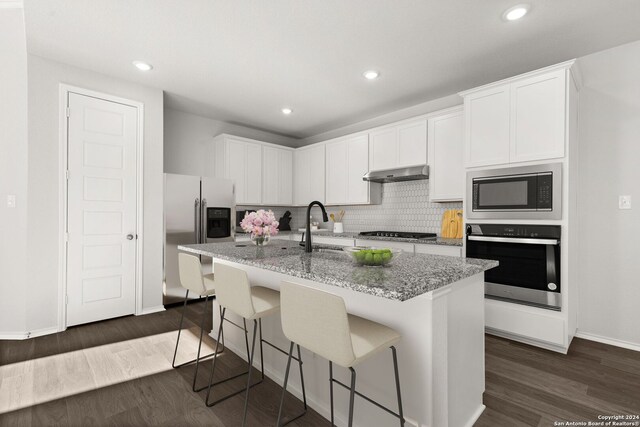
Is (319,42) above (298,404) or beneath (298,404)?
above

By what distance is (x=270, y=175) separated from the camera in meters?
5.28

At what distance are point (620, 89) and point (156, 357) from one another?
15.2 feet

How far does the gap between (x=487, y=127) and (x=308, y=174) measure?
2948mm

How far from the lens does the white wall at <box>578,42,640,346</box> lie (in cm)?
276

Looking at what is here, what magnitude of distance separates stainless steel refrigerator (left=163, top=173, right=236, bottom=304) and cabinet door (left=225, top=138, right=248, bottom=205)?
30 centimetres

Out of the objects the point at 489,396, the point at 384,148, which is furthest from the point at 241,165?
the point at 489,396

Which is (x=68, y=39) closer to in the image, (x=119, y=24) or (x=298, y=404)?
(x=119, y=24)

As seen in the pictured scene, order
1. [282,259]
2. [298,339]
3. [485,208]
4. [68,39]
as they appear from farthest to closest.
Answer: [485,208] → [68,39] → [282,259] → [298,339]

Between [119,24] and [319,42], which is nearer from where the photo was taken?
[119,24]

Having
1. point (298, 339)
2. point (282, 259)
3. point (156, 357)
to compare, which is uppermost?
point (282, 259)

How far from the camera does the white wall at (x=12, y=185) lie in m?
3.02

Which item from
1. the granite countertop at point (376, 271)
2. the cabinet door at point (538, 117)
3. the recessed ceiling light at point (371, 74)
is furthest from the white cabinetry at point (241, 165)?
the cabinet door at point (538, 117)

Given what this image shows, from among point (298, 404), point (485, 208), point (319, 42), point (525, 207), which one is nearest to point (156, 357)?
point (298, 404)

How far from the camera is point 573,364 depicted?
8.06 feet
